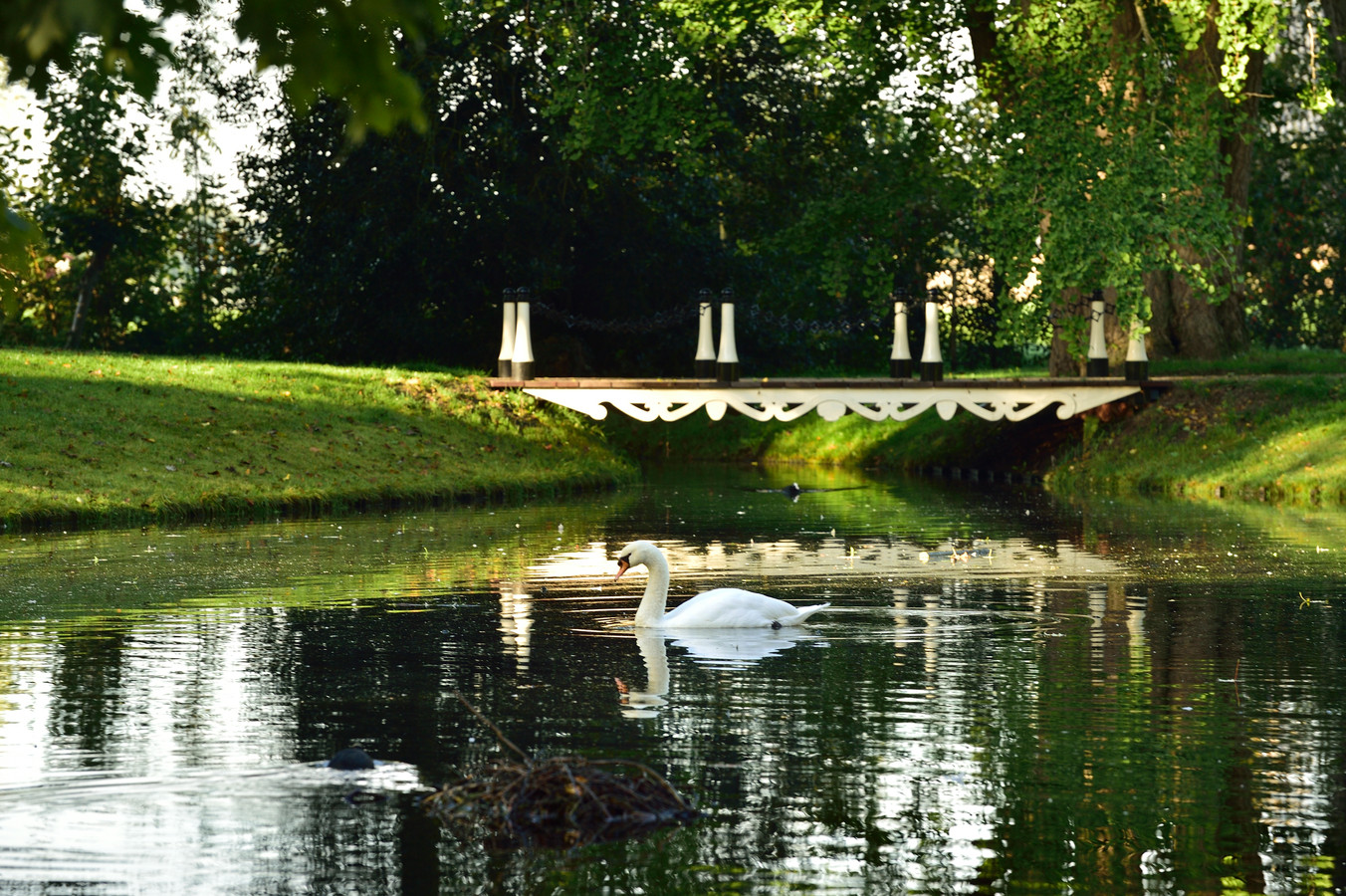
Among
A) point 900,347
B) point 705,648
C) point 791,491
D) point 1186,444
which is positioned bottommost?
point 705,648

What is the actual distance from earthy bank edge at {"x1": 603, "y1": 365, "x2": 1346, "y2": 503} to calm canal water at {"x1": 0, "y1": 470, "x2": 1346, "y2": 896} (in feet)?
25.6

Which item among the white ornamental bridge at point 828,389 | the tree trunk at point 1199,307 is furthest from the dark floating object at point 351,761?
the tree trunk at point 1199,307

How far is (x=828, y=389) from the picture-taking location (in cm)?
2675

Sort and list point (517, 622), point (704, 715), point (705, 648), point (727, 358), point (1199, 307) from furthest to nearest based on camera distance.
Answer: point (1199, 307) → point (727, 358) → point (517, 622) → point (705, 648) → point (704, 715)

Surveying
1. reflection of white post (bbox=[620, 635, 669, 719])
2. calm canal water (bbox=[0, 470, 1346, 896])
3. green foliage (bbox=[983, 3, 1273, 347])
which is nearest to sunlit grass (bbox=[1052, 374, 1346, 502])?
green foliage (bbox=[983, 3, 1273, 347])

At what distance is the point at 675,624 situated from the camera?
12.8m

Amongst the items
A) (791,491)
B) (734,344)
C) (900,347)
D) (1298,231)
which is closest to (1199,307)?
(900,347)

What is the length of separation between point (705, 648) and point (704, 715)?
2447 mm

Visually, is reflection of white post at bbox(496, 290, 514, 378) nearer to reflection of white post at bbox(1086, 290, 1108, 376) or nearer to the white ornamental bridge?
the white ornamental bridge

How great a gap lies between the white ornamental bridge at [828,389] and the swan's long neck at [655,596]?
13.3 m

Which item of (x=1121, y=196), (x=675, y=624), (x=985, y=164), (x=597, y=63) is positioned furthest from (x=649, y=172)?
(x=675, y=624)

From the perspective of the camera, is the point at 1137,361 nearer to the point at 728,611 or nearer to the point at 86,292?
the point at 728,611

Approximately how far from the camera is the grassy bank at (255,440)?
73.0 feet

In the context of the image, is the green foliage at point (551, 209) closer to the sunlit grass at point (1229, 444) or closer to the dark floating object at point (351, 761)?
the sunlit grass at point (1229, 444)
